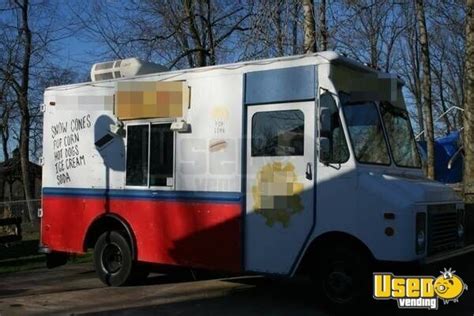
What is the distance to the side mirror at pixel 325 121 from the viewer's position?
7.40m

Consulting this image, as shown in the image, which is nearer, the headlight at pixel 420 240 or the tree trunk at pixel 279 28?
the headlight at pixel 420 240

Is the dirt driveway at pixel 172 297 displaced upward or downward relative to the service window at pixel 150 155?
downward

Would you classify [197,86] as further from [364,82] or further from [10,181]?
[10,181]

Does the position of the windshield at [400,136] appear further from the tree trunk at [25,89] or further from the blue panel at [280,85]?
the tree trunk at [25,89]

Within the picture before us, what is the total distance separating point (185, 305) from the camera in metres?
8.27

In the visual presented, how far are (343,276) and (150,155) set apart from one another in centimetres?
339

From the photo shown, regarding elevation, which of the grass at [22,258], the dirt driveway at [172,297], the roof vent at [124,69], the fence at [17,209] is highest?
the roof vent at [124,69]

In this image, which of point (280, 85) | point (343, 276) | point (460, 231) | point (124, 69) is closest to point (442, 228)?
point (460, 231)

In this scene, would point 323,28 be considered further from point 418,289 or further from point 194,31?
point 194,31

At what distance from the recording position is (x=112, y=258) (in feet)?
32.1

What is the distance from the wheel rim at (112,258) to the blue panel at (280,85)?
3.26m

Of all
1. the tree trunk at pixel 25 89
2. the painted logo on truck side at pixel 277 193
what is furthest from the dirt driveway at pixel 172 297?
the tree trunk at pixel 25 89

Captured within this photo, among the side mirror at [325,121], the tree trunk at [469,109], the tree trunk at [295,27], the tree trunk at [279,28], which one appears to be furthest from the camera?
the tree trunk at [295,27]

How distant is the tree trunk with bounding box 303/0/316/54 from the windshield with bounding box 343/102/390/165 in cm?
458
